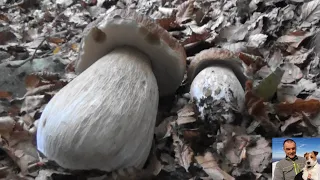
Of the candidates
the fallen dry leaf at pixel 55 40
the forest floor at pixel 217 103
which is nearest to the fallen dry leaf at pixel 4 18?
the forest floor at pixel 217 103

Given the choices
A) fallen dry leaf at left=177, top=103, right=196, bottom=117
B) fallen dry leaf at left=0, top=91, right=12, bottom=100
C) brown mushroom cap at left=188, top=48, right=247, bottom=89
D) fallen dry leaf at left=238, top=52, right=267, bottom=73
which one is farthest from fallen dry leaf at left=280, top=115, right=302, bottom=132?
fallen dry leaf at left=0, top=91, right=12, bottom=100

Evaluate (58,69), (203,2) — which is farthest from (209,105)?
(203,2)

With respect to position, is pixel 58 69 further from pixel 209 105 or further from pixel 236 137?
pixel 236 137

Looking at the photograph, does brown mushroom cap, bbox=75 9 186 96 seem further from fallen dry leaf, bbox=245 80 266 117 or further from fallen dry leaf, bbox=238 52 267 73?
fallen dry leaf, bbox=238 52 267 73

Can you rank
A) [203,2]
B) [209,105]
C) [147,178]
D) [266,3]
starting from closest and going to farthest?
[147,178]
[209,105]
[266,3]
[203,2]

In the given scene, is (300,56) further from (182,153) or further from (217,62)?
(182,153)

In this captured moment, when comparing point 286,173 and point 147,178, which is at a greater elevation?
point 286,173

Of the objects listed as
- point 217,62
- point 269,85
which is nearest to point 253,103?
point 269,85
